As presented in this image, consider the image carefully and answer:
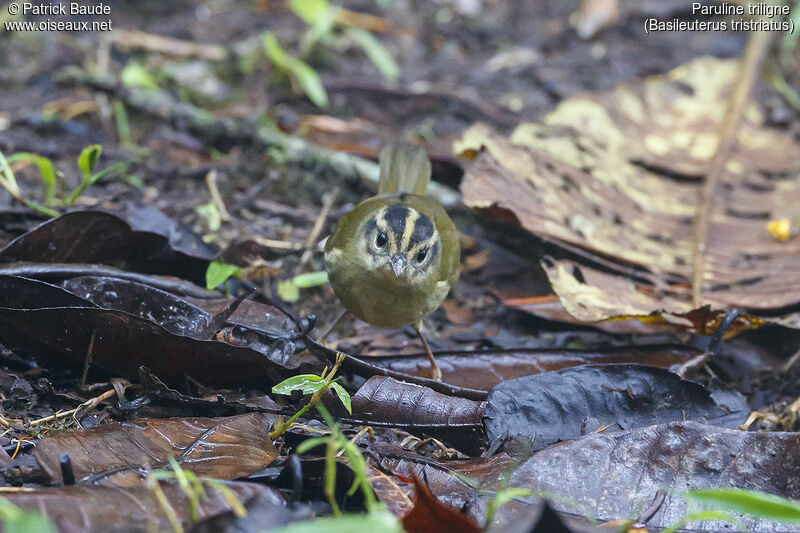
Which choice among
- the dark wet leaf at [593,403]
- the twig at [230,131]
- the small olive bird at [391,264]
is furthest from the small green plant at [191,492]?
the twig at [230,131]

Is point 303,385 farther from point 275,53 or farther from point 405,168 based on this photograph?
point 275,53

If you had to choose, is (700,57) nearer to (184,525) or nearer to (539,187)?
(539,187)

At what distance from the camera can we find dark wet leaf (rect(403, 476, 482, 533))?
2.11 meters

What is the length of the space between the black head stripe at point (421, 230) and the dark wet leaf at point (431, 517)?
1.72m

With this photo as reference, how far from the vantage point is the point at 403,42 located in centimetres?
667

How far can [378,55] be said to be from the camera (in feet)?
20.1

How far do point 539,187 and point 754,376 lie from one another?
151 cm

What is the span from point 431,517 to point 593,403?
43.3 inches

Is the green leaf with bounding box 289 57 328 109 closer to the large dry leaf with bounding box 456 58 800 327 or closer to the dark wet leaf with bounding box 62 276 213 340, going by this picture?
→ the large dry leaf with bounding box 456 58 800 327

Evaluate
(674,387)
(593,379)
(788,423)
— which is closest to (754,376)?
(788,423)

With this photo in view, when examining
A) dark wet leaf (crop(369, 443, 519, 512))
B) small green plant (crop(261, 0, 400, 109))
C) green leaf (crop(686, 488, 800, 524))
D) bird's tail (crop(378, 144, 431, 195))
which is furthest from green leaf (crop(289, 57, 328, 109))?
green leaf (crop(686, 488, 800, 524))

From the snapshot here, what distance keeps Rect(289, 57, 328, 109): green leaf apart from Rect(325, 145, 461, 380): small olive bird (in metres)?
1.95

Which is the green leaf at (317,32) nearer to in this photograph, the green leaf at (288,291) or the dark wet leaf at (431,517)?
the green leaf at (288,291)

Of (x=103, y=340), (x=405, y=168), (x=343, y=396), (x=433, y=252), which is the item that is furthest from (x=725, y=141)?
(x=103, y=340)
